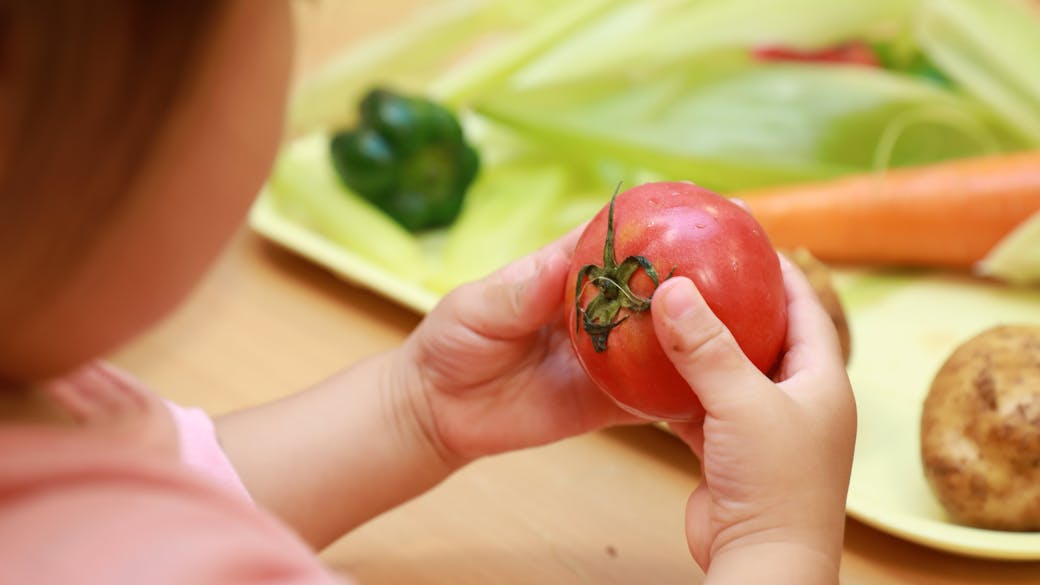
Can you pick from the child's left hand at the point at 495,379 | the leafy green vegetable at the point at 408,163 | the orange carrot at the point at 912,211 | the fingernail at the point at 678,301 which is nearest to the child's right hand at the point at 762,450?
the fingernail at the point at 678,301

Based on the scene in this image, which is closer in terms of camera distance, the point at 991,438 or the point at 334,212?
the point at 991,438

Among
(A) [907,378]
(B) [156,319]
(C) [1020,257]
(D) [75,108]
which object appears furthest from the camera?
(C) [1020,257]

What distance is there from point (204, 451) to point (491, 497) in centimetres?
25

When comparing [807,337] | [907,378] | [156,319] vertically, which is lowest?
[907,378]

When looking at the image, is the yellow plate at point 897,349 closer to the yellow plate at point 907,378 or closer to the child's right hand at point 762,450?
the yellow plate at point 907,378

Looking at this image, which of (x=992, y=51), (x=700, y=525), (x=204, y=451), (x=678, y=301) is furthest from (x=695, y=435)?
(x=992, y=51)

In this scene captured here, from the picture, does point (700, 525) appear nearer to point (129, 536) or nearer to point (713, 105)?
point (129, 536)

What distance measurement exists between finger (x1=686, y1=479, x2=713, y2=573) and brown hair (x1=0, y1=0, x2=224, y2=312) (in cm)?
41

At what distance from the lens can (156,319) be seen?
0.59 m

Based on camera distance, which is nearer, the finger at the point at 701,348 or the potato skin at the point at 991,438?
the finger at the point at 701,348

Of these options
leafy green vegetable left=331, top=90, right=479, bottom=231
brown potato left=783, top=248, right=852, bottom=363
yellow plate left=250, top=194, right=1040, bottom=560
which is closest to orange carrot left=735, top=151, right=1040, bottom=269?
yellow plate left=250, top=194, right=1040, bottom=560

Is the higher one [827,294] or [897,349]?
[827,294]

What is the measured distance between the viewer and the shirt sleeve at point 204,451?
86cm

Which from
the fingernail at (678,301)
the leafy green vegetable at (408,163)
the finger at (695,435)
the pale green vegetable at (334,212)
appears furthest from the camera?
the leafy green vegetable at (408,163)
